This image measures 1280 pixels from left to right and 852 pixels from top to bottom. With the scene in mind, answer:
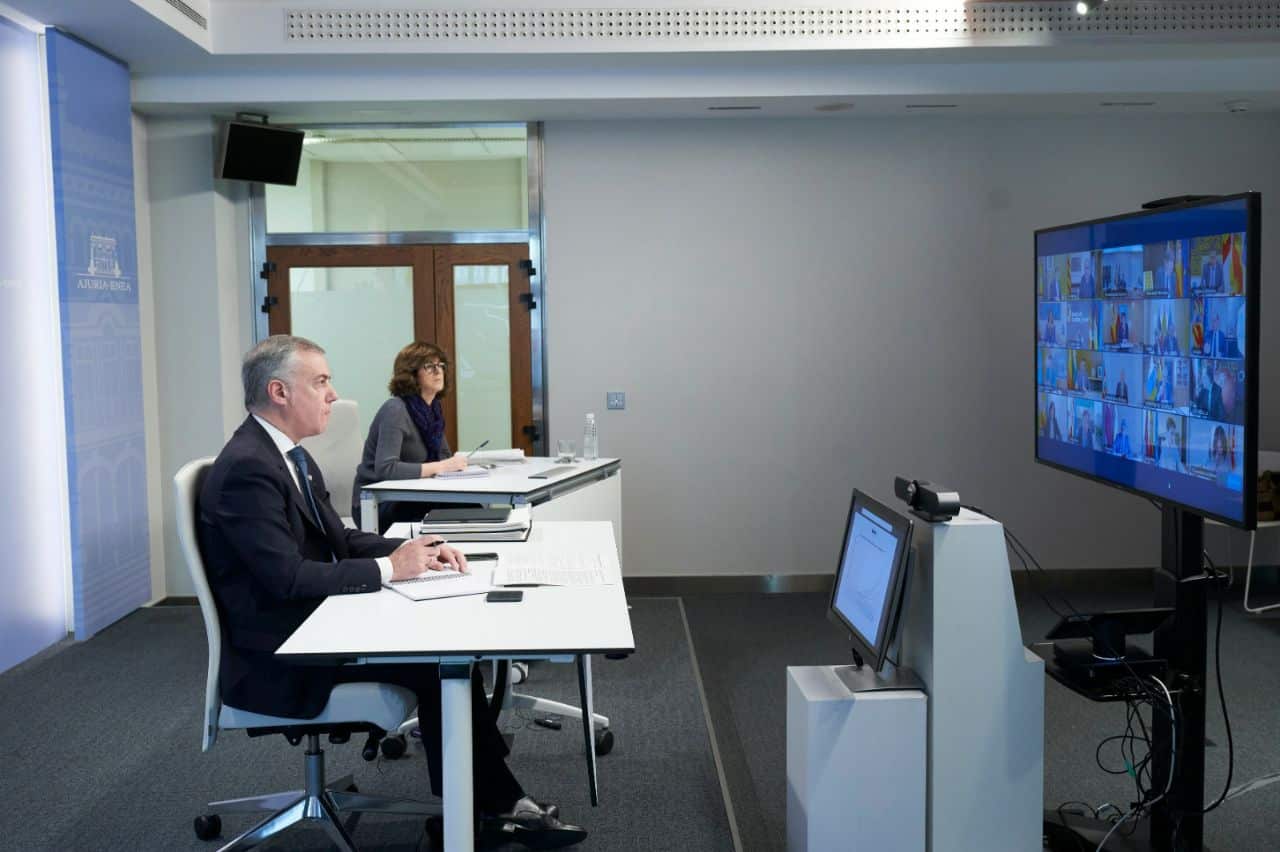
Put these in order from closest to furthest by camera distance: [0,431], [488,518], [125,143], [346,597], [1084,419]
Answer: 1. [346,597]
2. [1084,419]
3. [488,518]
4. [0,431]
5. [125,143]

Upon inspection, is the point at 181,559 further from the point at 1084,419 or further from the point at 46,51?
the point at 1084,419

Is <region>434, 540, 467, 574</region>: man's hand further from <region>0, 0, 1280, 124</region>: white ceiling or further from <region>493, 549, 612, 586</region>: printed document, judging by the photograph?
<region>0, 0, 1280, 124</region>: white ceiling

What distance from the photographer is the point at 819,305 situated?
6227 millimetres

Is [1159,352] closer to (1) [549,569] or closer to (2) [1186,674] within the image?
(2) [1186,674]

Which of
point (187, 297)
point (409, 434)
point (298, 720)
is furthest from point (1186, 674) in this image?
point (187, 297)

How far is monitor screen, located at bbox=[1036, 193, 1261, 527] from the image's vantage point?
7.87 ft

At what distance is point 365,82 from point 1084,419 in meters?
3.80

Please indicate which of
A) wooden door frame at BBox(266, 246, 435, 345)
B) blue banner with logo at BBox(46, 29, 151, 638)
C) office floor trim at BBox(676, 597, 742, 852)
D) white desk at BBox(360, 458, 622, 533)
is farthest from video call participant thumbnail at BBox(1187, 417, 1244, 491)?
wooden door frame at BBox(266, 246, 435, 345)

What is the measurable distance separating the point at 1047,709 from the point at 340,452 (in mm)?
3217

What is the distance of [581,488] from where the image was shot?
196 inches

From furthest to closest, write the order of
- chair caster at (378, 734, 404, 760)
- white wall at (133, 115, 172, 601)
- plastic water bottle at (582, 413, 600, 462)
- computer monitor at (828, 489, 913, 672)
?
white wall at (133, 115, 172, 601)
plastic water bottle at (582, 413, 600, 462)
chair caster at (378, 734, 404, 760)
computer monitor at (828, 489, 913, 672)

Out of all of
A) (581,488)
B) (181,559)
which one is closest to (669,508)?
(581,488)

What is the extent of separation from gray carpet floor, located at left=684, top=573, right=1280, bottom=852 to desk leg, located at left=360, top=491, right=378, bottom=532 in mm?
1478

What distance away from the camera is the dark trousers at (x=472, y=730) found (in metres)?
2.80
